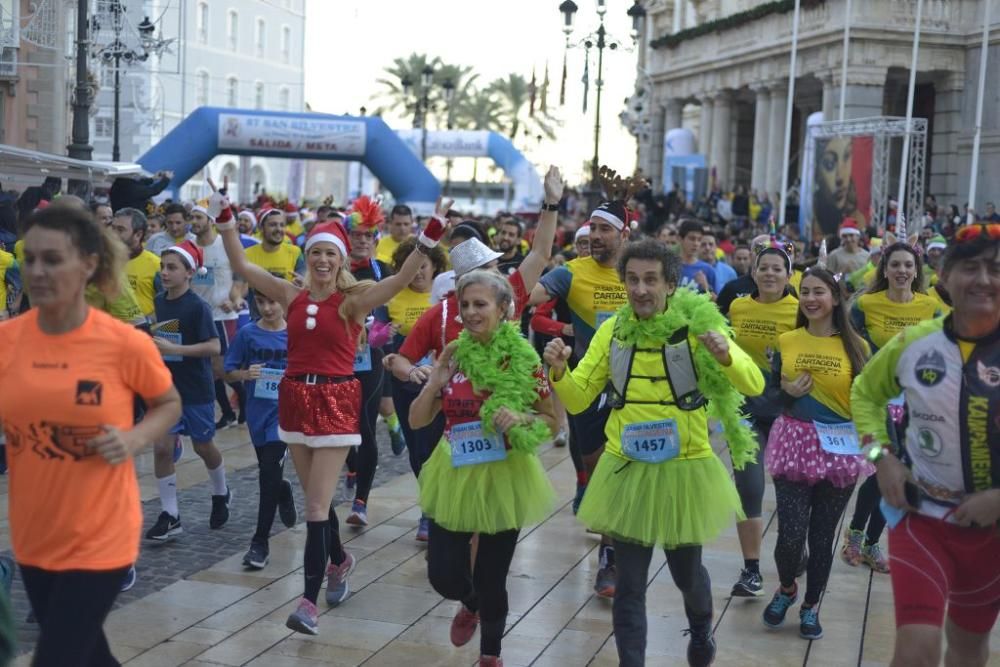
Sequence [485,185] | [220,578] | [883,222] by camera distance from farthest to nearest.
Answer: [485,185] < [883,222] < [220,578]

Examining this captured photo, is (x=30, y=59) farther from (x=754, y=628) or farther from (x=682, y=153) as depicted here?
(x=754, y=628)

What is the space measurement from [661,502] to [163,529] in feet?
13.1

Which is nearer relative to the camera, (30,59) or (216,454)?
(216,454)

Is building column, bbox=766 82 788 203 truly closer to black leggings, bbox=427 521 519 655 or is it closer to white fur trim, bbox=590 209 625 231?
white fur trim, bbox=590 209 625 231

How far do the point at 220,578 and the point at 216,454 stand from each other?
1.33m

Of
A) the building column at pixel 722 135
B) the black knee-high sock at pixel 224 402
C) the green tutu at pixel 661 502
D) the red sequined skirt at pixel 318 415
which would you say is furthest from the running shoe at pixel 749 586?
the building column at pixel 722 135

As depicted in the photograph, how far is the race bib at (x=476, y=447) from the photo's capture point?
5.88m

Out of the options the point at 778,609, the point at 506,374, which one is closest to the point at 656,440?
the point at 506,374

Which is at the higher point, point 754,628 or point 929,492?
point 929,492

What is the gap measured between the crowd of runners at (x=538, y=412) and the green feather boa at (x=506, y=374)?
0.04 ft

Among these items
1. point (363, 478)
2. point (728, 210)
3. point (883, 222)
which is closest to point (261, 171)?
point (728, 210)

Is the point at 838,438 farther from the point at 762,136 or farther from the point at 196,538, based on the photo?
the point at 762,136

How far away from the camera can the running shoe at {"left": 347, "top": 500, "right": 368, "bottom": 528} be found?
9031 mm

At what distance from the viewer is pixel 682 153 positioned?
155 ft
